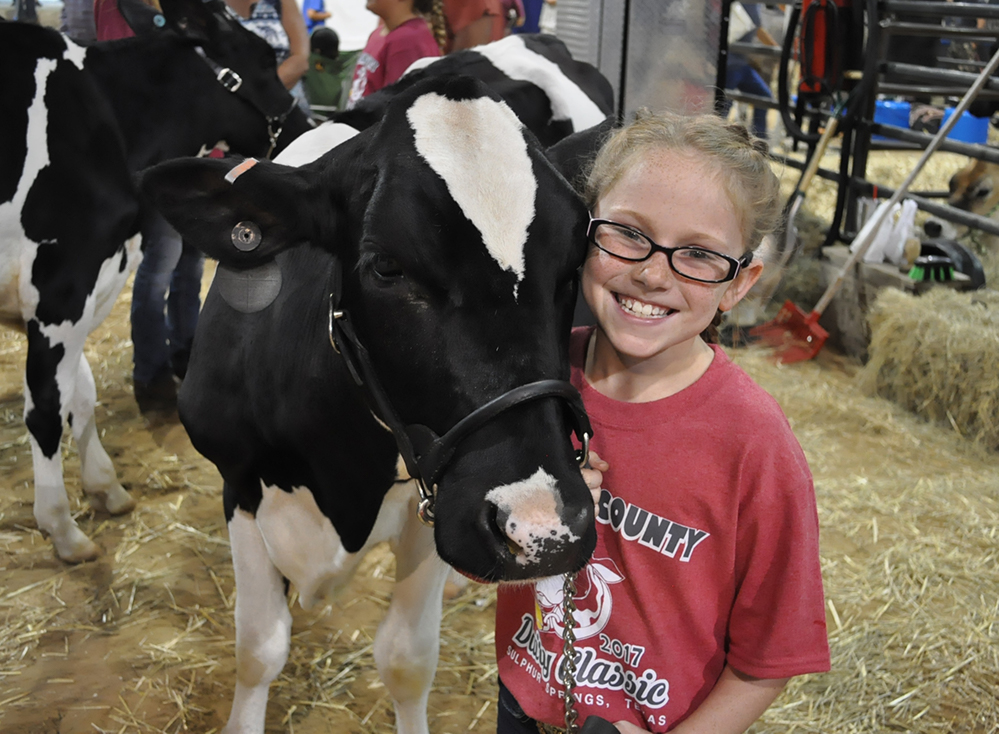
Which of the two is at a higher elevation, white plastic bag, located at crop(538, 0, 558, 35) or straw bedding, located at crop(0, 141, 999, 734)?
white plastic bag, located at crop(538, 0, 558, 35)

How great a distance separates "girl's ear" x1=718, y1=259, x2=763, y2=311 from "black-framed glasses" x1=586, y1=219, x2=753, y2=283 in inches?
1.7

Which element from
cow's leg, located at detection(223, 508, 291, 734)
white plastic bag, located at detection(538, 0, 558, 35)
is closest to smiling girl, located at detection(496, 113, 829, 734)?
cow's leg, located at detection(223, 508, 291, 734)

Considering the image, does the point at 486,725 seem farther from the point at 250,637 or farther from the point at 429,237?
the point at 429,237

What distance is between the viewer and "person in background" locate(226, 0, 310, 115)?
440 centimetres

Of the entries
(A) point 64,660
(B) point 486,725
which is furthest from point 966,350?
(A) point 64,660

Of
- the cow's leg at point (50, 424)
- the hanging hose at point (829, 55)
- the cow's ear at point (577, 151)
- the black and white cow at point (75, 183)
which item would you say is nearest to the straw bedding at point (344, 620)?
the cow's leg at point (50, 424)

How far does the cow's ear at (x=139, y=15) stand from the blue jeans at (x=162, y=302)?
2.70 ft

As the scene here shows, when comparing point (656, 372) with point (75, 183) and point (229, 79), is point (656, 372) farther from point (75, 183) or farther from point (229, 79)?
point (229, 79)

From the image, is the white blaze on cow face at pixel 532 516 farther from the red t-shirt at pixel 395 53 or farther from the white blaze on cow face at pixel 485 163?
the red t-shirt at pixel 395 53

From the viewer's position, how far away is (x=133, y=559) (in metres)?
3.27

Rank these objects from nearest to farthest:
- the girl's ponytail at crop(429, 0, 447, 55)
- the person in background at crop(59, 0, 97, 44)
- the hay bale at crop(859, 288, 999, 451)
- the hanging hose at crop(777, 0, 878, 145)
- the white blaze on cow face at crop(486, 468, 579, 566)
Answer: the white blaze on cow face at crop(486, 468, 579, 566) → the girl's ponytail at crop(429, 0, 447, 55) → the person in background at crop(59, 0, 97, 44) → the hay bale at crop(859, 288, 999, 451) → the hanging hose at crop(777, 0, 878, 145)

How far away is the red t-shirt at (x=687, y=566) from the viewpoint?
4.10 ft

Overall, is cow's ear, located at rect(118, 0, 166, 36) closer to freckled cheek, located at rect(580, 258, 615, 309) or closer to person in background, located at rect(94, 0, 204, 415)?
person in background, located at rect(94, 0, 204, 415)

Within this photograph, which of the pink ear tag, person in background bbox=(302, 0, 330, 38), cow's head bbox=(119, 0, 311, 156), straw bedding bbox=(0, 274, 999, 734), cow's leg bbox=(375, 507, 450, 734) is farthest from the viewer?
person in background bbox=(302, 0, 330, 38)
